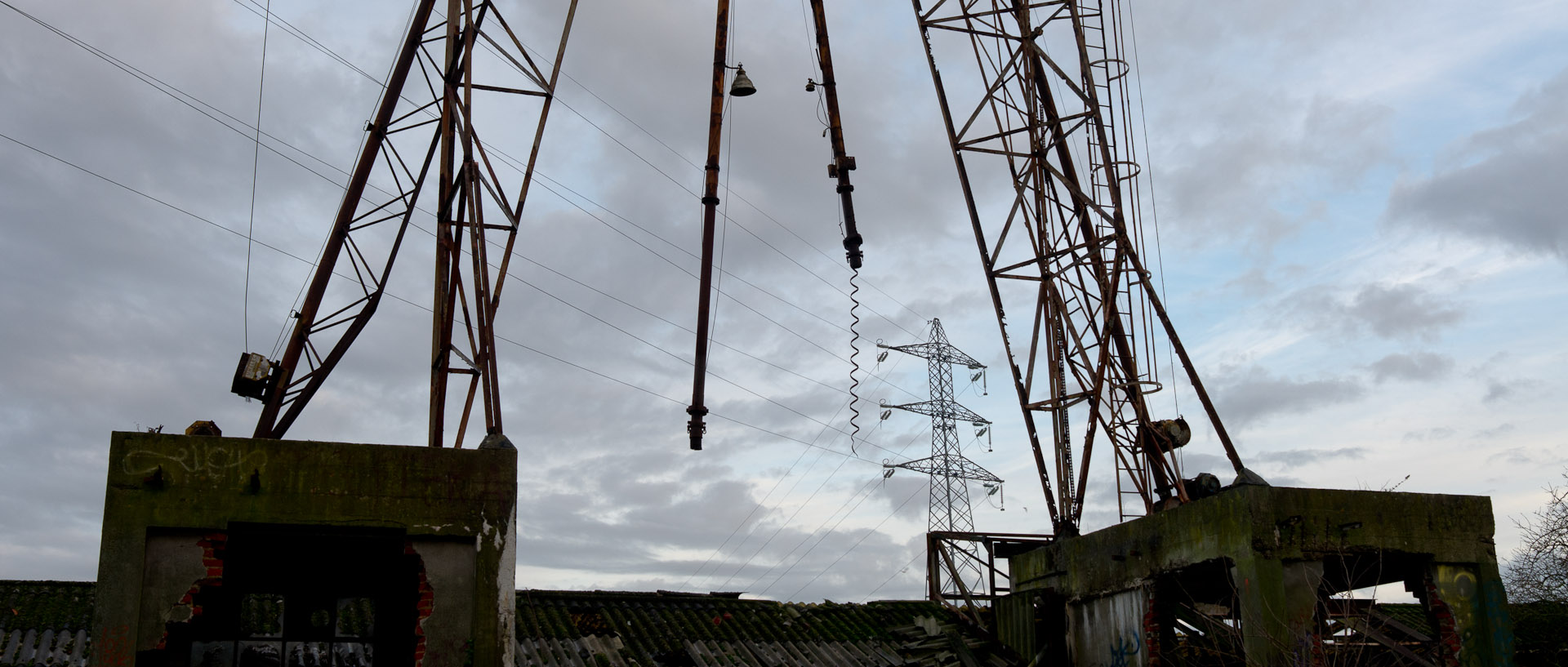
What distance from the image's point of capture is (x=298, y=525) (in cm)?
1307

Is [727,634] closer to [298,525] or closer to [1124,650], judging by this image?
[1124,650]

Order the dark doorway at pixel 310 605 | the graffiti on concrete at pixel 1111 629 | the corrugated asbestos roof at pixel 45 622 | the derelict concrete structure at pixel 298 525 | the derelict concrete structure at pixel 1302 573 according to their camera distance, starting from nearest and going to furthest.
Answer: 1. the derelict concrete structure at pixel 298 525
2. the dark doorway at pixel 310 605
3. the derelict concrete structure at pixel 1302 573
4. the corrugated asbestos roof at pixel 45 622
5. the graffiti on concrete at pixel 1111 629

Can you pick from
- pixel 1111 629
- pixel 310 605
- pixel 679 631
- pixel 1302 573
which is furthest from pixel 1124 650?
pixel 310 605

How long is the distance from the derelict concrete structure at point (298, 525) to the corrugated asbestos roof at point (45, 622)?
158 inches

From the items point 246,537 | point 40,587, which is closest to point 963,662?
point 246,537

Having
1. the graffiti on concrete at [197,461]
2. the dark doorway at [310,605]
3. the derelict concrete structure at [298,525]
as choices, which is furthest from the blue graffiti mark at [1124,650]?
the graffiti on concrete at [197,461]

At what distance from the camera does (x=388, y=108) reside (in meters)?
17.7

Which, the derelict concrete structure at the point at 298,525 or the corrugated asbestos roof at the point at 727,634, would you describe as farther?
the corrugated asbestos roof at the point at 727,634

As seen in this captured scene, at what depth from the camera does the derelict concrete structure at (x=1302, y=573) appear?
1526cm

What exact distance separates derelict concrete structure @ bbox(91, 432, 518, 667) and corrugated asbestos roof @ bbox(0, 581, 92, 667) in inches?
158

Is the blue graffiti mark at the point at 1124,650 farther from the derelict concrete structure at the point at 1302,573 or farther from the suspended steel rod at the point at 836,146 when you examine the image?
the suspended steel rod at the point at 836,146

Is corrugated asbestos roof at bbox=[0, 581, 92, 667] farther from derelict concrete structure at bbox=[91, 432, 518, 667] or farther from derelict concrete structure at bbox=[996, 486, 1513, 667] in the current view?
derelict concrete structure at bbox=[996, 486, 1513, 667]

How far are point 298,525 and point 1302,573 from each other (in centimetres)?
1130

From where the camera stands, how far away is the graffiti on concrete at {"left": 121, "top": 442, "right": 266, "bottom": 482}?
1280 centimetres
